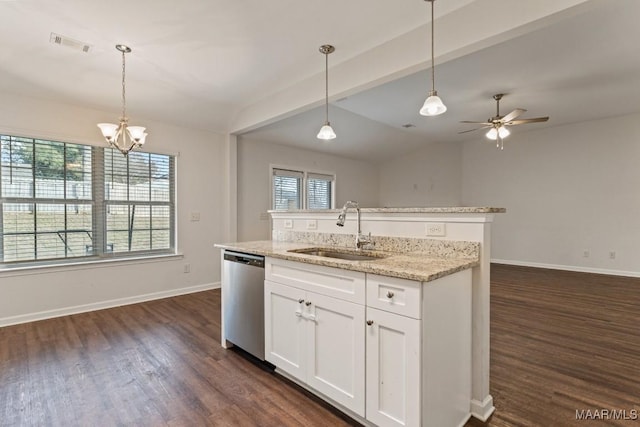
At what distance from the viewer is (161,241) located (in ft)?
14.6

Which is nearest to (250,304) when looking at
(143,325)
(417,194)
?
(143,325)

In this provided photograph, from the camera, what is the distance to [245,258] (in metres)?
2.49

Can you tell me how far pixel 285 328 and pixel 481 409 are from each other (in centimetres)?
125

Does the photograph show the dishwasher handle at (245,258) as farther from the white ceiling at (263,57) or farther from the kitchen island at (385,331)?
the white ceiling at (263,57)

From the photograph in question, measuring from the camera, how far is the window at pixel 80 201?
11.2 ft

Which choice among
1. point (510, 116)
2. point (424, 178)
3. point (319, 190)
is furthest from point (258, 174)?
point (424, 178)

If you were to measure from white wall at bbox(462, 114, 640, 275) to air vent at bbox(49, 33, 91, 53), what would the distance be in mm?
7002

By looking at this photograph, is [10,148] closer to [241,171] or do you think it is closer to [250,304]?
[241,171]

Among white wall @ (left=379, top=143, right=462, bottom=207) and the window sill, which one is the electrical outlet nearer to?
the window sill

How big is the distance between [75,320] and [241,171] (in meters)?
2.91

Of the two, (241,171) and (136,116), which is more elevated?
(136,116)

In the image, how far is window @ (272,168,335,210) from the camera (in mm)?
5914

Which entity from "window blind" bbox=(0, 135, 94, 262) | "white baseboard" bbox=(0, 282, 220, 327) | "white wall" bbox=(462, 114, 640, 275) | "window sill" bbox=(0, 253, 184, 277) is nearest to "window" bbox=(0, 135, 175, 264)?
"window blind" bbox=(0, 135, 94, 262)

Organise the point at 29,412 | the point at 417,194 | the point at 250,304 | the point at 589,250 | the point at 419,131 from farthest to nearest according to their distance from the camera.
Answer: the point at 417,194 < the point at 419,131 < the point at 589,250 < the point at 250,304 < the point at 29,412
